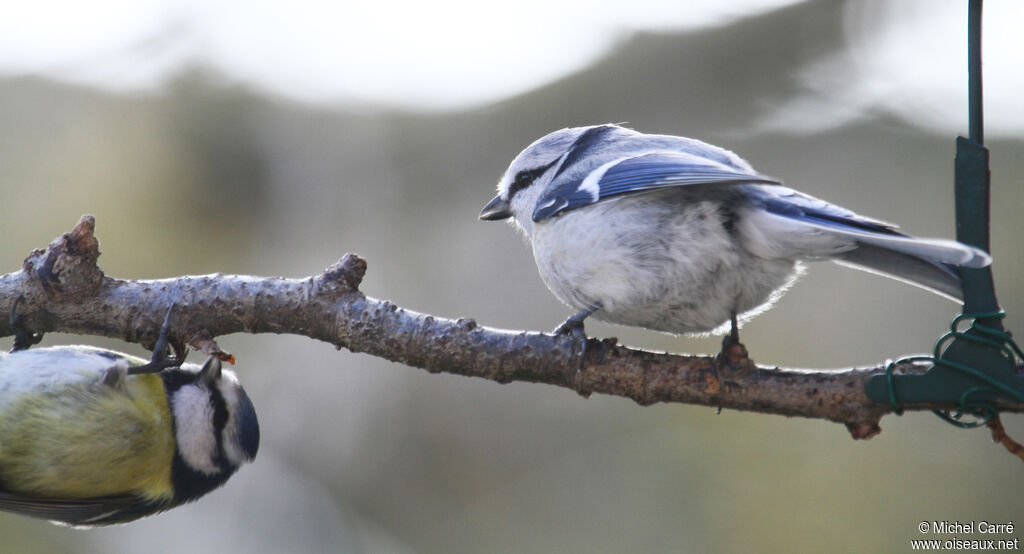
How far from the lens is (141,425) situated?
143 centimetres

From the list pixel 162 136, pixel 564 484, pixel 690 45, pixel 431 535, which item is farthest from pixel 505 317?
pixel 162 136

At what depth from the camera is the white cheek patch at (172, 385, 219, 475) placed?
1467mm

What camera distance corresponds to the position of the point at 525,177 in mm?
1802

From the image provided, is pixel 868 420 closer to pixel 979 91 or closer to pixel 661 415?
pixel 979 91

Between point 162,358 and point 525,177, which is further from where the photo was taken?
point 525,177

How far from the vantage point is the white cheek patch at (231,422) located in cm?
144

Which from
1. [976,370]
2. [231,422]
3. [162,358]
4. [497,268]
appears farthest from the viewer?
[497,268]

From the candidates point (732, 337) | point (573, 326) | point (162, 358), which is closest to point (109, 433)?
point (162, 358)

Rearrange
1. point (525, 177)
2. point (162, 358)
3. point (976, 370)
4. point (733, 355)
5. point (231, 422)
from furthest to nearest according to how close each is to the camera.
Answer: point (525, 177) < point (231, 422) < point (162, 358) < point (733, 355) < point (976, 370)

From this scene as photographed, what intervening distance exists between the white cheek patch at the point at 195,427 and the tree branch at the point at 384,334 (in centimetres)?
16

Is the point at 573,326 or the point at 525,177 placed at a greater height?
the point at 525,177

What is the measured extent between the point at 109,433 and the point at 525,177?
970 millimetres

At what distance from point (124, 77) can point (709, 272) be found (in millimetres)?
3638

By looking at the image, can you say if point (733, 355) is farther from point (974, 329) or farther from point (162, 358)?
point (162, 358)
